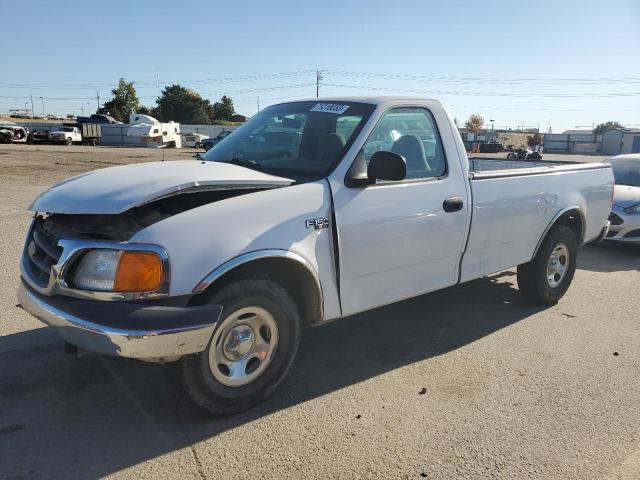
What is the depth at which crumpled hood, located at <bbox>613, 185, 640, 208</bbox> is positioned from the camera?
28.2 ft

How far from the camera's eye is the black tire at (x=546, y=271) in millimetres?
5402

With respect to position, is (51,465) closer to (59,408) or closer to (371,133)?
(59,408)

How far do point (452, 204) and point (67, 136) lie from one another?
48.0 m

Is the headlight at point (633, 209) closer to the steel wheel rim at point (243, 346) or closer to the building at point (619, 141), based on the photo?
the steel wheel rim at point (243, 346)

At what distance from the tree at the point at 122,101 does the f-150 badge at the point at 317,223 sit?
8704 centimetres

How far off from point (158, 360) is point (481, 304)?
384cm

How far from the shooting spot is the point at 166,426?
10.4ft

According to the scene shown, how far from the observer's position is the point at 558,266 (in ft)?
18.8

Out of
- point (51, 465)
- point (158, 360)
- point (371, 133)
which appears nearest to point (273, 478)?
point (158, 360)

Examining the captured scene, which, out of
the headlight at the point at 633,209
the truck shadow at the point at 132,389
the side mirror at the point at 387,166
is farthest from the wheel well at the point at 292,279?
the headlight at the point at 633,209

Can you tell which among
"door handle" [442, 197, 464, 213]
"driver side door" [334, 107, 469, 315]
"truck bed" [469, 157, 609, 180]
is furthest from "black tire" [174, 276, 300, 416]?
"truck bed" [469, 157, 609, 180]

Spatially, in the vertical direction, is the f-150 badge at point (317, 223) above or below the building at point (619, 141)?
below

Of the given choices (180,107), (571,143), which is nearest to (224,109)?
(180,107)

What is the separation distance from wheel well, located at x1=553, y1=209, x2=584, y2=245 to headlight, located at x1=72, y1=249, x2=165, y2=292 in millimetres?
4272
